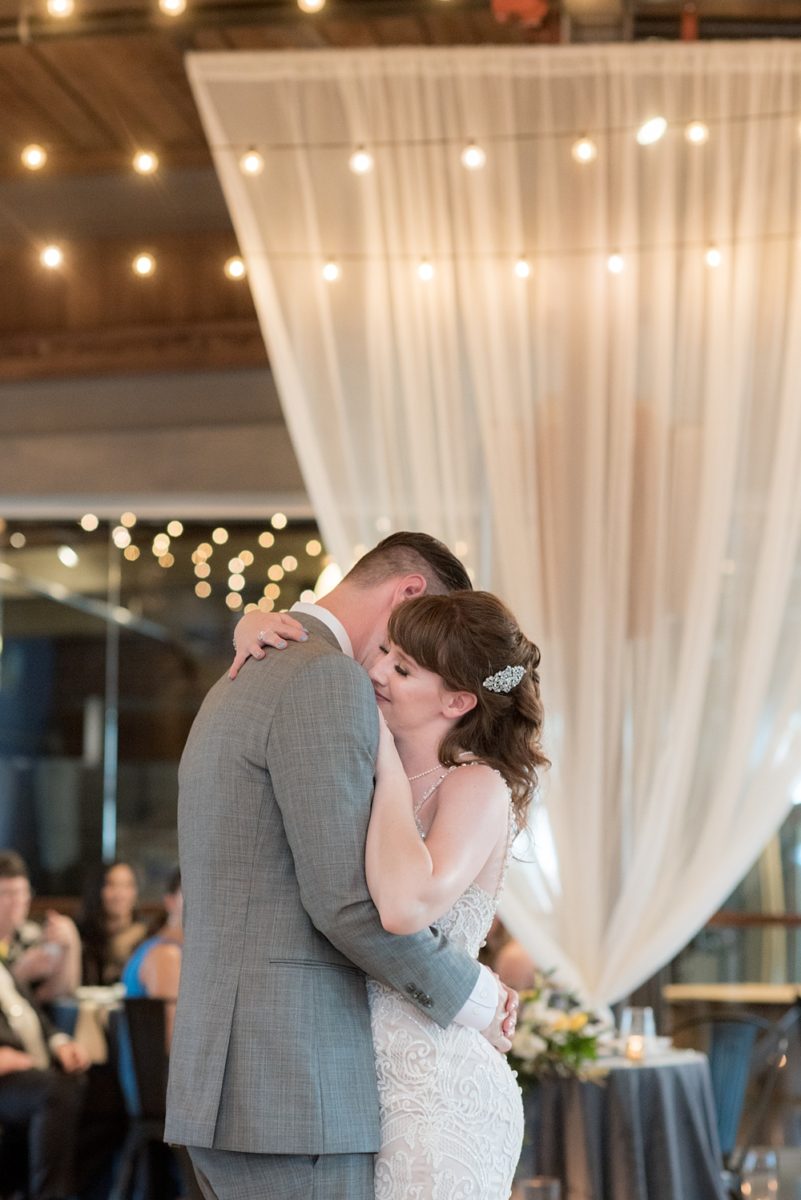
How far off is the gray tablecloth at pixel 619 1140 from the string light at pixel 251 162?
10.2ft

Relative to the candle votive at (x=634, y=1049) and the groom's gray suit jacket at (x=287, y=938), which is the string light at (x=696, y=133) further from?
the groom's gray suit jacket at (x=287, y=938)

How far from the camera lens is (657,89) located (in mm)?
5133

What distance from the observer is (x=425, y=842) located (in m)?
2.28

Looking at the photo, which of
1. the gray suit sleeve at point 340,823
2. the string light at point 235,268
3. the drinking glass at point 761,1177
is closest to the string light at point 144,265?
the string light at point 235,268

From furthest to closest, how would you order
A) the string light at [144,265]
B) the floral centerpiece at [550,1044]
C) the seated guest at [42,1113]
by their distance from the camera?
1. the string light at [144,265]
2. the seated guest at [42,1113]
3. the floral centerpiece at [550,1044]

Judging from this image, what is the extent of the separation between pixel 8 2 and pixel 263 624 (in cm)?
428

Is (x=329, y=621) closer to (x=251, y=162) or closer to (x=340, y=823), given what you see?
(x=340, y=823)

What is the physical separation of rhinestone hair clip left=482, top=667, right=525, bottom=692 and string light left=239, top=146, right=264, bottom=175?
3265mm

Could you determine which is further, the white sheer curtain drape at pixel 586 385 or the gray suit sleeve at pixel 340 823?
the white sheer curtain drape at pixel 586 385

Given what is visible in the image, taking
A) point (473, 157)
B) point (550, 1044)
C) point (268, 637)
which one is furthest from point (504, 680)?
point (473, 157)

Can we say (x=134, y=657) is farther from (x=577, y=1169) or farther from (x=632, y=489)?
(x=577, y=1169)

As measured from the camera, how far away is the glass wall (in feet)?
26.3

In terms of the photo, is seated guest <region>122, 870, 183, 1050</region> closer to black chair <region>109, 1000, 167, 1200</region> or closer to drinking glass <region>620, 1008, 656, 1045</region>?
black chair <region>109, 1000, 167, 1200</region>

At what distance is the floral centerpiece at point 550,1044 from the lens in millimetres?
4410
